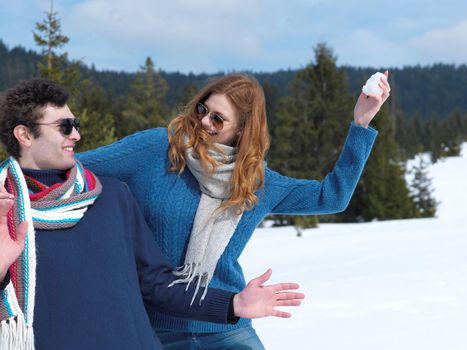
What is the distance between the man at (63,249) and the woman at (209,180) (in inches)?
11.3

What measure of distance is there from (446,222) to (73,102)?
9231 millimetres

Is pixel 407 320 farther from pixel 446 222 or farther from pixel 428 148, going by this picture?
pixel 428 148

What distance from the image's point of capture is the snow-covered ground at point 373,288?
568 centimetres

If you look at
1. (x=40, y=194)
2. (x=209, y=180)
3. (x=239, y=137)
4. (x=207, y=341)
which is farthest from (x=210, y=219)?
(x=40, y=194)

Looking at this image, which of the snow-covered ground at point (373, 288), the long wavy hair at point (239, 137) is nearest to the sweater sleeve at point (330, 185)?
the long wavy hair at point (239, 137)

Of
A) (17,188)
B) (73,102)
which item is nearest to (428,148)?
(73,102)

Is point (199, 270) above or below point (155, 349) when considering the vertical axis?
above

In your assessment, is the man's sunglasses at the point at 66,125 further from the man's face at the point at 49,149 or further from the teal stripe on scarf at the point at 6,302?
the teal stripe on scarf at the point at 6,302

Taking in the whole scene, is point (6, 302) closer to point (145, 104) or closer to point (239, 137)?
point (239, 137)

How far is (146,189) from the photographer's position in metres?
2.71

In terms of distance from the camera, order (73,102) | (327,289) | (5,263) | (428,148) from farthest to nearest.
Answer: (428,148), (73,102), (327,289), (5,263)

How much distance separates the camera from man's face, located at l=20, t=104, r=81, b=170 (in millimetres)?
2191

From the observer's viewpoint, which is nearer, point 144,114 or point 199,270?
point 199,270

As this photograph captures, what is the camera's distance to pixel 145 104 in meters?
30.6
